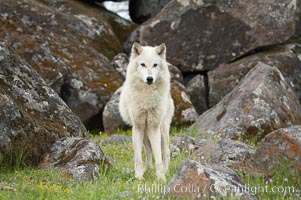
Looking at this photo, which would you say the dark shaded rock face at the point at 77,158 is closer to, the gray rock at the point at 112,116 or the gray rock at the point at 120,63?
the gray rock at the point at 112,116

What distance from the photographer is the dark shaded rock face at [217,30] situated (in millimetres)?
16422

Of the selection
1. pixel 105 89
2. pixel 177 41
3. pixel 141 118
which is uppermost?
pixel 177 41

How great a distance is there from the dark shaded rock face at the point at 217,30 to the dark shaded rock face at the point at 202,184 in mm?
10595

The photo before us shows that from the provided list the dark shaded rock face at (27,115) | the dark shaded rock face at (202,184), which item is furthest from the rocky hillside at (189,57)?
the dark shaded rock face at (202,184)

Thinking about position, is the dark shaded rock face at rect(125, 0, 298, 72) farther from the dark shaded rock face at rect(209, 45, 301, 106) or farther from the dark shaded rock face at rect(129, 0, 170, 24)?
the dark shaded rock face at rect(129, 0, 170, 24)

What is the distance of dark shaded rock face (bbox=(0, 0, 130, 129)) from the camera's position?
15000 millimetres

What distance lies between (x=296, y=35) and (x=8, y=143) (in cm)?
1270

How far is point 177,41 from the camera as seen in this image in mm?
16797

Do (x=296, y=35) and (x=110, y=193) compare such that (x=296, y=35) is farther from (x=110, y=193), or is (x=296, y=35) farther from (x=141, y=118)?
(x=110, y=193)

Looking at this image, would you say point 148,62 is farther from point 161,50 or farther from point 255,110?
point 255,110

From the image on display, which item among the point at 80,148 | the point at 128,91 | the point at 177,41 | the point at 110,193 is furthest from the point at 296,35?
the point at 110,193

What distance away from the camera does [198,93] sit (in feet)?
53.9

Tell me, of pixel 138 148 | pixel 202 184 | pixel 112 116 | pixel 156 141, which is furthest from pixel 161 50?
pixel 112 116

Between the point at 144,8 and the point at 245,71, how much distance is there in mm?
5543
